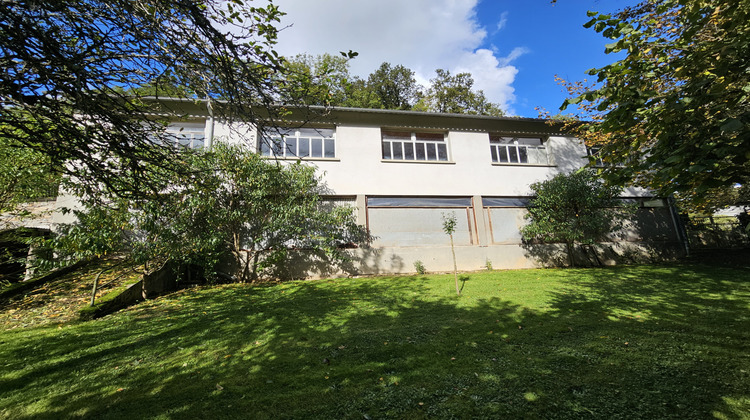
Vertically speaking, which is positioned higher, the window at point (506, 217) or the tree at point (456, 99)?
the tree at point (456, 99)

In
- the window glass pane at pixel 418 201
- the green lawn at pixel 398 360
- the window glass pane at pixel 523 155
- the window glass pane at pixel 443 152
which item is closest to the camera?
the green lawn at pixel 398 360

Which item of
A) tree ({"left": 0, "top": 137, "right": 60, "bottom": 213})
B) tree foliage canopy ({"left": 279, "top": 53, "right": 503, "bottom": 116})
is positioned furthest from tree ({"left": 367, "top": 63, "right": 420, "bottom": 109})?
tree ({"left": 0, "top": 137, "right": 60, "bottom": 213})

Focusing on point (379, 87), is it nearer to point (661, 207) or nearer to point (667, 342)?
point (661, 207)

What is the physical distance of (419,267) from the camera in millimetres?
11273

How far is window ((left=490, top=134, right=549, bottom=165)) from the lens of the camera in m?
13.8

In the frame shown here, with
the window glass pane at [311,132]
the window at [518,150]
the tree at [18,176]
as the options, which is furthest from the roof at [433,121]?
the tree at [18,176]

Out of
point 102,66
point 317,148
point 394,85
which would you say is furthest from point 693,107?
point 394,85

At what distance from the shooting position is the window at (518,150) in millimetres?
13836

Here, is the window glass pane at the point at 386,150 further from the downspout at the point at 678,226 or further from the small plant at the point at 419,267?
the downspout at the point at 678,226

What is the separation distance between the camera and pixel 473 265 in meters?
11.8

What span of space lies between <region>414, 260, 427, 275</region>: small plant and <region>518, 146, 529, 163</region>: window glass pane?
7.57 metres

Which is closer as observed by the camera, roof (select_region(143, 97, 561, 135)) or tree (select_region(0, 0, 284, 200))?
tree (select_region(0, 0, 284, 200))

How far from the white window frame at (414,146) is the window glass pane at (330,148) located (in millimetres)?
2113

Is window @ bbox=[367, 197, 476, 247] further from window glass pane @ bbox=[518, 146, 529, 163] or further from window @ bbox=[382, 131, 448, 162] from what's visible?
window glass pane @ bbox=[518, 146, 529, 163]
